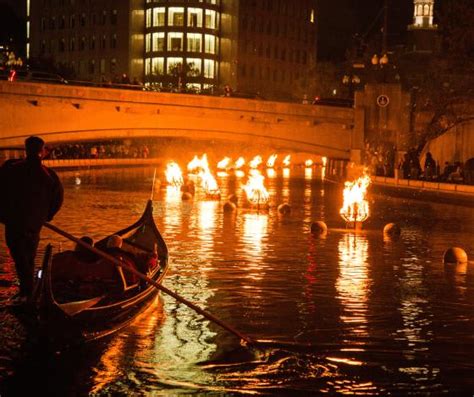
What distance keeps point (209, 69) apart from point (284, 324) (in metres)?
121

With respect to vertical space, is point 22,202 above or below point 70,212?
above

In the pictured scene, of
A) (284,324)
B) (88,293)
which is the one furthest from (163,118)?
(88,293)

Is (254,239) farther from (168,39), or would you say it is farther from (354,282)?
(168,39)

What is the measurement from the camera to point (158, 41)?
5202 inches

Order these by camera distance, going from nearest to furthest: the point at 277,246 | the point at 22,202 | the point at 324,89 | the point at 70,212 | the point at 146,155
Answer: the point at 22,202
the point at 277,246
the point at 70,212
the point at 146,155
the point at 324,89

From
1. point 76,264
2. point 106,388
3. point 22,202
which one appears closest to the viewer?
point 106,388

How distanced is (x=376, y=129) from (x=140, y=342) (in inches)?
1921

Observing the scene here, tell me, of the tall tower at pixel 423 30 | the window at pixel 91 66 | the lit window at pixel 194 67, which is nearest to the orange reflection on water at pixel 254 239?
the tall tower at pixel 423 30

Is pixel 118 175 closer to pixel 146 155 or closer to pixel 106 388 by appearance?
pixel 146 155

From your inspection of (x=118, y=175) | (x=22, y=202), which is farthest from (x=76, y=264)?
(x=118, y=175)

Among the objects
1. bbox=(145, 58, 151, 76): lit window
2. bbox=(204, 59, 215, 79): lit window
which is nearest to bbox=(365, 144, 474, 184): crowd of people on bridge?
bbox=(204, 59, 215, 79): lit window

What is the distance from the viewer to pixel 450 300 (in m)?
15.9

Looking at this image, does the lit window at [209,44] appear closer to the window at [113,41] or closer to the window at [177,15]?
the window at [177,15]

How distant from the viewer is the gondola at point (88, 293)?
1059 centimetres
